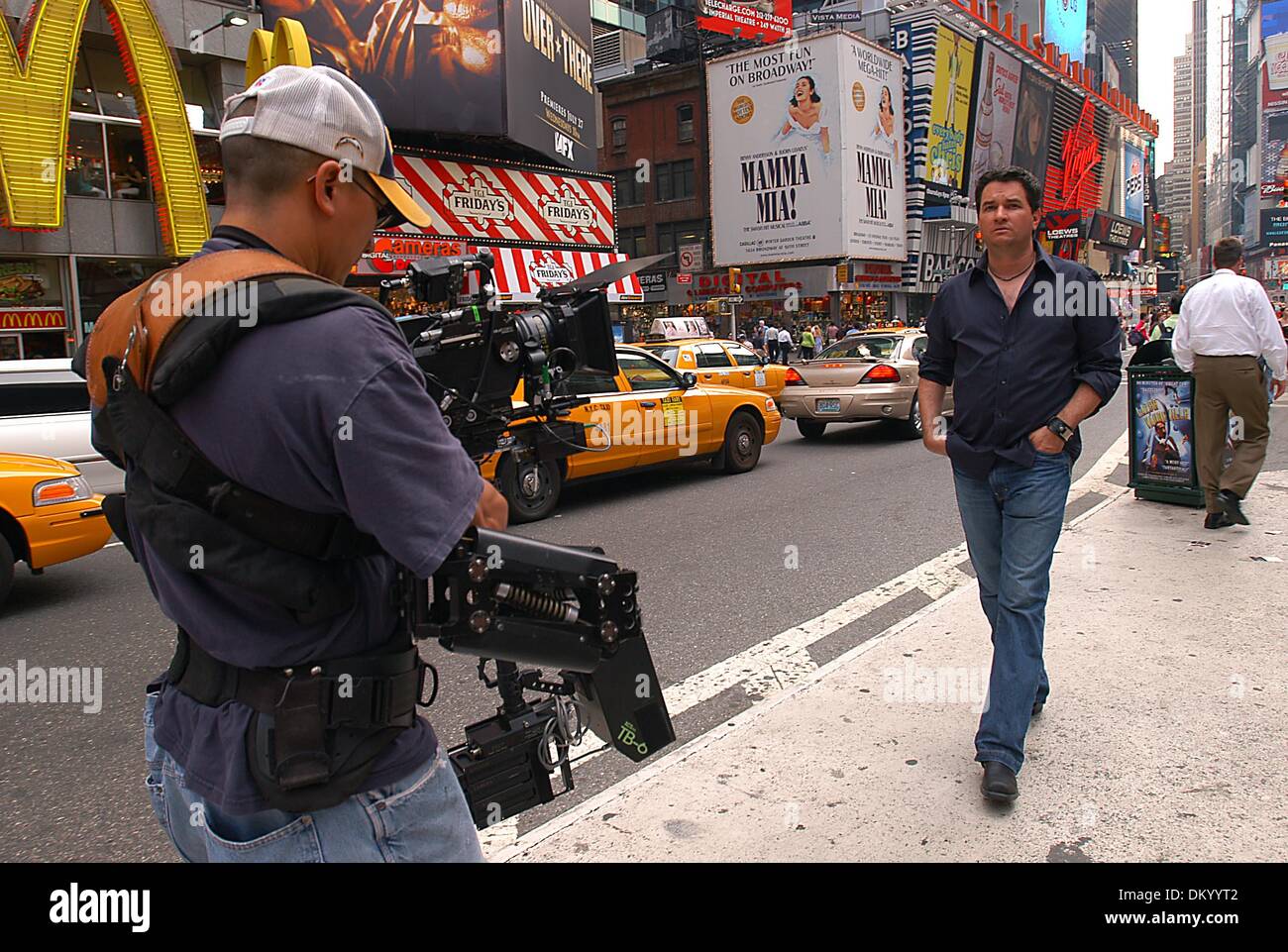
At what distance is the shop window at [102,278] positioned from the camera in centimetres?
1584

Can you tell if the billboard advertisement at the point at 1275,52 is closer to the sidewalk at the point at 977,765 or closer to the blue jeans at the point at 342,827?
the sidewalk at the point at 977,765

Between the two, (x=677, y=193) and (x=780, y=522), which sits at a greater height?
(x=677, y=193)

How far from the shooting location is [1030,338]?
3.48 m

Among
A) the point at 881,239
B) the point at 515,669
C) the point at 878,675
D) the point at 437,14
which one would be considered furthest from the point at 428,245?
the point at 881,239

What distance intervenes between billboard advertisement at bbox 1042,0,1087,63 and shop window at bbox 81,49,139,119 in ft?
208

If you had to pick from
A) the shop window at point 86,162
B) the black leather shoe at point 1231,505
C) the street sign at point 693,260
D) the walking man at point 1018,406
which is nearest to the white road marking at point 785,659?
the walking man at point 1018,406

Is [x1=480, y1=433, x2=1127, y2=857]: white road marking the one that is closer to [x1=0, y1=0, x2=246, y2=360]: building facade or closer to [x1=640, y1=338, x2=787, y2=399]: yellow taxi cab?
[x1=640, y1=338, x2=787, y2=399]: yellow taxi cab

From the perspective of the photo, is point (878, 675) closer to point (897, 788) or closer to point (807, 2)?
point (897, 788)

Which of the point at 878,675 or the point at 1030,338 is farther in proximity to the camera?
the point at 878,675

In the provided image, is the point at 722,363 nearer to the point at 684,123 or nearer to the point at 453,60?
the point at 453,60

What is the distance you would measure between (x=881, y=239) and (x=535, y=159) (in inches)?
878

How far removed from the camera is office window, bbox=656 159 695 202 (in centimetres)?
4406

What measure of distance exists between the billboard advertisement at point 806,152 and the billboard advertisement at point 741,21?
4.53ft

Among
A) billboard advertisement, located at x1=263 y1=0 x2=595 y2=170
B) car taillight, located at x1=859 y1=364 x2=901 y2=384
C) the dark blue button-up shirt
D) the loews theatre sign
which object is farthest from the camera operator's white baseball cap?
billboard advertisement, located at x1=263 y1=0 x2=595 y2=170
